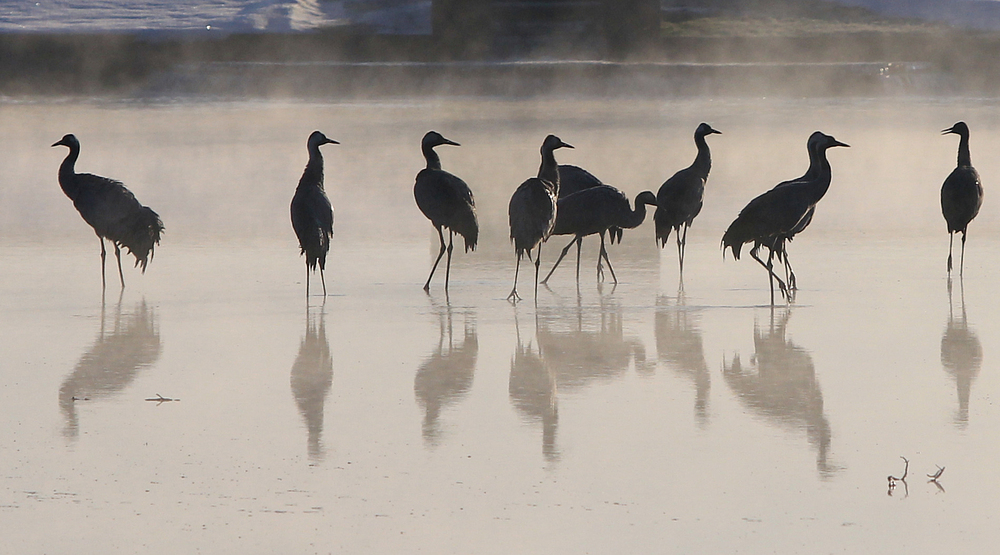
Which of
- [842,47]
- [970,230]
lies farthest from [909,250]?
[842,47]

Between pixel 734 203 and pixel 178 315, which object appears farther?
pixel 734 203

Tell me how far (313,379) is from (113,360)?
3.63ft

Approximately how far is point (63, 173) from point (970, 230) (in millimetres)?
6997

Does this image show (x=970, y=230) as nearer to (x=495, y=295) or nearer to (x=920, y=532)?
(x=495, y=295)

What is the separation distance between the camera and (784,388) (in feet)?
20.6

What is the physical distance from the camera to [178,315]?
8.14m

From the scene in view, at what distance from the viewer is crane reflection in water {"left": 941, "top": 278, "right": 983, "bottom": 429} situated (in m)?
5.92

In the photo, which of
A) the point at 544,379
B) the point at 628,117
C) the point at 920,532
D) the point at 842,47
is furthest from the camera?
→ the point at 842,47

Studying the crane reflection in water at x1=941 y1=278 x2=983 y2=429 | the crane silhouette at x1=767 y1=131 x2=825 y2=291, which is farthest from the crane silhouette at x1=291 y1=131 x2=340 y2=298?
the crane reflection in water at x1=941 y1=278 x2=983 y2=429

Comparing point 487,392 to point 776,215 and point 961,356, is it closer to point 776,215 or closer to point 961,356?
point 961,356

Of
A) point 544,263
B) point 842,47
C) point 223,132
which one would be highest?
point 842,47

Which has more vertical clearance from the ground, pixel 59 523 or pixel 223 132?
pixel 223 132

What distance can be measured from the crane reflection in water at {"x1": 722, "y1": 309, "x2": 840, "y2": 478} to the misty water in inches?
0.8

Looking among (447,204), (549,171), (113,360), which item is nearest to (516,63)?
(549,171)
